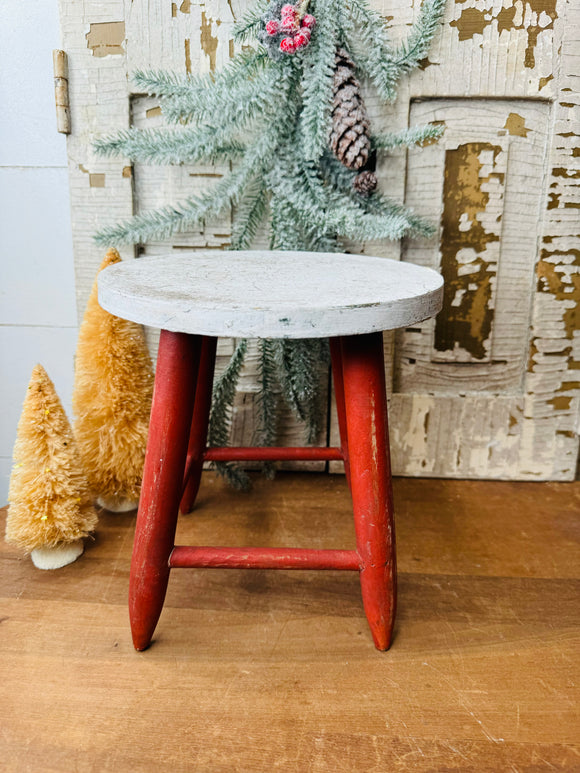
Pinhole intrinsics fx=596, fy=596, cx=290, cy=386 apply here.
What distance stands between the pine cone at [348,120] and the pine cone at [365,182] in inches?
1.1

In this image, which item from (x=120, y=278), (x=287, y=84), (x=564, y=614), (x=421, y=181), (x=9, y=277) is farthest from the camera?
(x=9, y=277)

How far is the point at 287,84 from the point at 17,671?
84 centimetres

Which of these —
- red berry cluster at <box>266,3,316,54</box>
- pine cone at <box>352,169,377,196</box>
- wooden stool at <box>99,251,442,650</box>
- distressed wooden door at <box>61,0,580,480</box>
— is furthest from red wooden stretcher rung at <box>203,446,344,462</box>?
red berry cluster at <box>266,3,316,54</box>

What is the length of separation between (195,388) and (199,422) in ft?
0.92

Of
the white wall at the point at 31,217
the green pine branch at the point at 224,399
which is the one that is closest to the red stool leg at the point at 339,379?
the green pine branch at the point at 224,399

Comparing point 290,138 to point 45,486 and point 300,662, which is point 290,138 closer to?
point 45,486

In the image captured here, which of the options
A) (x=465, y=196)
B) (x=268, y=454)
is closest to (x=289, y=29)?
(x=465, y=196)

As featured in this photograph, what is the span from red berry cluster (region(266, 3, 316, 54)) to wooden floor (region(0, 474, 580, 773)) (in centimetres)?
Answer: 71

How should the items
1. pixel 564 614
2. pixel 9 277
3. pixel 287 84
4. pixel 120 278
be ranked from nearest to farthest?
pixel 120 278 → pixel 564 614 → pixel 287 84 → pixel 9 277

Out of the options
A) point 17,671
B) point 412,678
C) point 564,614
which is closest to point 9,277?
point 17,671

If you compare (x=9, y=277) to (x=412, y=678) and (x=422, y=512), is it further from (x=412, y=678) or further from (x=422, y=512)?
(x=412, y=678)

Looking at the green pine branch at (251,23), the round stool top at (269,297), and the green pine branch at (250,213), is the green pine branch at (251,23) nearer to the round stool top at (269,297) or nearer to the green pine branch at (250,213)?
the green pine branch at (250,213)

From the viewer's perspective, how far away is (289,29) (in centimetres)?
84

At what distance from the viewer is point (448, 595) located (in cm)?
79
